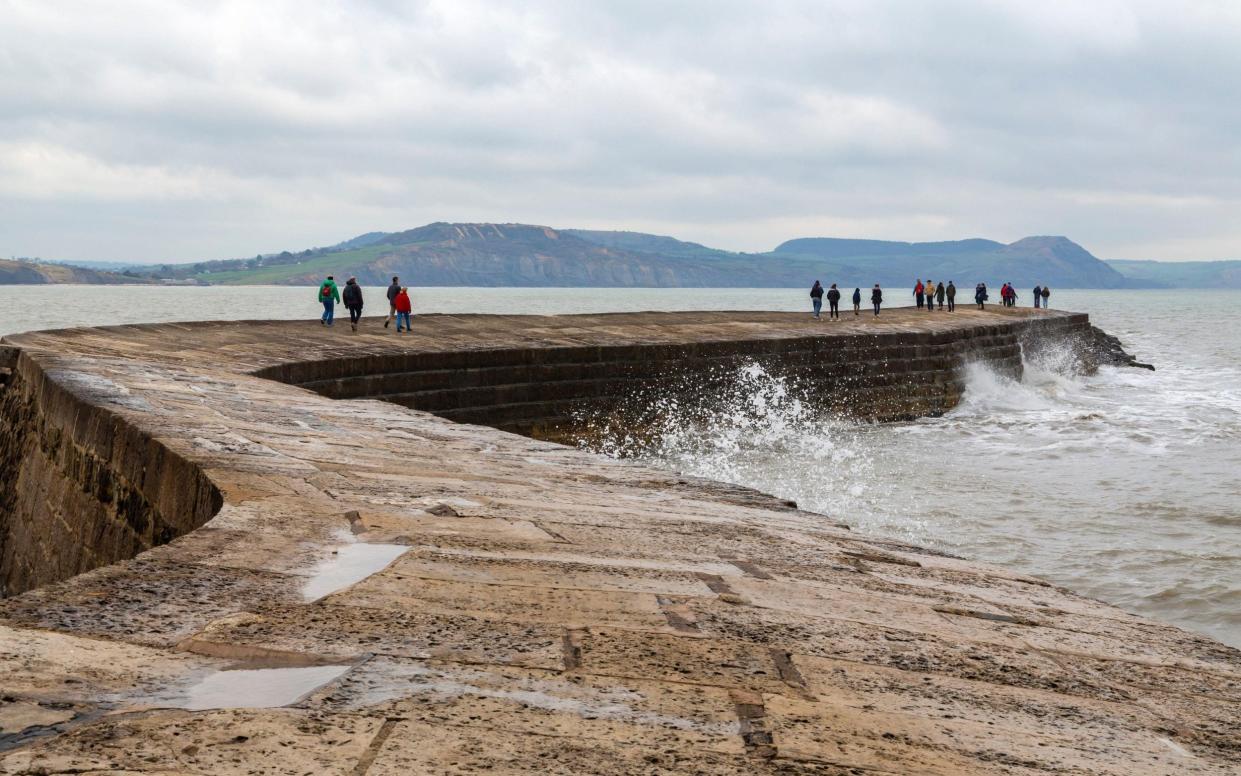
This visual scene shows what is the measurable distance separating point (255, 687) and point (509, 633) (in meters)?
0.76

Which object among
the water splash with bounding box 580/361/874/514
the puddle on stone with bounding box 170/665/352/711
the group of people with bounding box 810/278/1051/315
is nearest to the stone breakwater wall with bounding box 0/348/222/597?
the puddle on stone with bounding box 170/665/352/711

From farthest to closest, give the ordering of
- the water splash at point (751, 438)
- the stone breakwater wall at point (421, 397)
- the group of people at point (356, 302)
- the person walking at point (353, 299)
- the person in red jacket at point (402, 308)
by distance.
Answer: the person walking at point (353, 299)
the group of people at point (356, 302)
the person in red jacket at point (402, 308)
the water splash at point (751, 438)
the stone breakwater wall at point (421, 397)

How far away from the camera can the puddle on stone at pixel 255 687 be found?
247cm

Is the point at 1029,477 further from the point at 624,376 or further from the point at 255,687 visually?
the point at 255,687

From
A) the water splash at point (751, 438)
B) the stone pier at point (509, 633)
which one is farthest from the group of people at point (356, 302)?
the stone pier at point (509, 633)

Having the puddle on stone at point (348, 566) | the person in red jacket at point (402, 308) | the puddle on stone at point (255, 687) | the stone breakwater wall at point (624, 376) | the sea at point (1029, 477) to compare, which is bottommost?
the sea at point (1029, 477)

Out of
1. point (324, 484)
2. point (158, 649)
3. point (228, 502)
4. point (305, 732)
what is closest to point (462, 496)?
point (324, 484)

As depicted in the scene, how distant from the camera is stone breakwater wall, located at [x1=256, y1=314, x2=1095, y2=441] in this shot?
13.8 m

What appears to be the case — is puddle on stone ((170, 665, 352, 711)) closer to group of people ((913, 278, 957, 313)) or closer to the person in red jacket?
the person in red jacket

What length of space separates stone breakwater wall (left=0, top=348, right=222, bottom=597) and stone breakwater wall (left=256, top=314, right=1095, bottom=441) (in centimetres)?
287

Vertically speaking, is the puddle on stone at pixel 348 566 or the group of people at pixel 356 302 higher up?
the group of people at pixel 356 302

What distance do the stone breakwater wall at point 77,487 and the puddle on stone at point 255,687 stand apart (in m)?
2.08

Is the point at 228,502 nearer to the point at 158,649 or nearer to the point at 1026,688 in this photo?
the point at 158,649

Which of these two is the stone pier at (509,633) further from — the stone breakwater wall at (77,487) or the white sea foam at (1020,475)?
the white sea foam at (1020,475)
